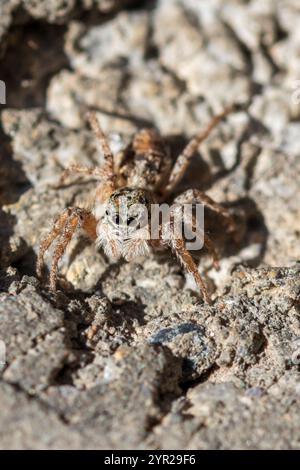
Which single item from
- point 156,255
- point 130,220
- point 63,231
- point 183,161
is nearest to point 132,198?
point 130,220

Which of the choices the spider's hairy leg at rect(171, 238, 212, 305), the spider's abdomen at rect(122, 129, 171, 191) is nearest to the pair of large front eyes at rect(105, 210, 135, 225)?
the spider's hairy leg at rect(171, 238, 212, 305)

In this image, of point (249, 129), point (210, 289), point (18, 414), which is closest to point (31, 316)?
point (18, 414)

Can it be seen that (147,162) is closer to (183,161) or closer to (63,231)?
(183,161)

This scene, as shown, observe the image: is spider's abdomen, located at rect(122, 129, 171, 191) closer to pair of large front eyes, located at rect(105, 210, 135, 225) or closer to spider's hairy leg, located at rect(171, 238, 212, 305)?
pair of large front eyes, located at rect(105, 210, 135, 225)

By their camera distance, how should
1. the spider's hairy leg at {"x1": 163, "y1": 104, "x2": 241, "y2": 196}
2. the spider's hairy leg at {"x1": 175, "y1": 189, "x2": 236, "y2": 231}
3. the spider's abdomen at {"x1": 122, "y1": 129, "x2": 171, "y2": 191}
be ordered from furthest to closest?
the spider's hairy leg at {"x1": 163, "y1": 104, "x2": 241, "y2": 196} < the spider's abdomen at {"x1": 122, "y1": 129, "x2": 171, "y2": 191} < the spider's hairy leg at {"x1": 175, "y1": 189, "x2": 236, "y2": 231}

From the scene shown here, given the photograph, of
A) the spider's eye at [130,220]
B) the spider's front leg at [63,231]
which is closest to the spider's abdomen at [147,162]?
the spider's eye at [130,220]
